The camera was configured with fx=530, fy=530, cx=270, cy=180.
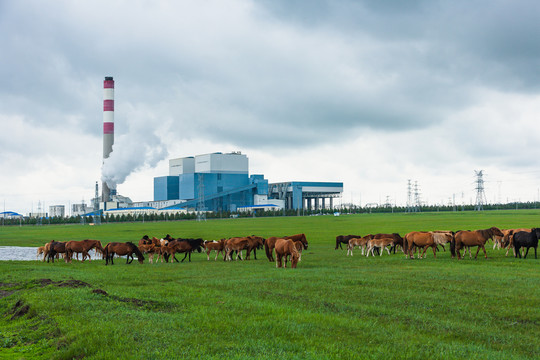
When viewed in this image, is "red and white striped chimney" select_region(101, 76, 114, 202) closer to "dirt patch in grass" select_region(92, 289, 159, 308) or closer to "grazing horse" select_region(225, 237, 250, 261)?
"grazing horse" select_region(225, 237, 250, 261)

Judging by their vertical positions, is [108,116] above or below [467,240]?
above

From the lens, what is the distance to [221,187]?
158 m

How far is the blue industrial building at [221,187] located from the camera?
155250 mm

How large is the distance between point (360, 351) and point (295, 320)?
2.43 m

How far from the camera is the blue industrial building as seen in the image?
155250mm

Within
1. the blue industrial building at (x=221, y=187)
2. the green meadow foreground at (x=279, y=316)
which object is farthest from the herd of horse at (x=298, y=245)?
the blue industrial building at (x=221, y=187)

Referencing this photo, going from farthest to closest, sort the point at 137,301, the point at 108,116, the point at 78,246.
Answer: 1. the point at 108,116
2. the point at 78,246
3. the point at 137,301

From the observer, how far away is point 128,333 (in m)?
10.5

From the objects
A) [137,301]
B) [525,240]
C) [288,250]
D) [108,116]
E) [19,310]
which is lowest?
[19,310]

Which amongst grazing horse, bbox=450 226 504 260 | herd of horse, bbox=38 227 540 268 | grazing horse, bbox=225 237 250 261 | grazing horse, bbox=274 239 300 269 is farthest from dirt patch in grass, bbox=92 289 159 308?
grazing horse, bbox=450 226 504 260

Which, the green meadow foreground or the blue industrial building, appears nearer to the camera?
the green meadow foreground

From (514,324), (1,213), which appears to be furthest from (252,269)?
(1,213)

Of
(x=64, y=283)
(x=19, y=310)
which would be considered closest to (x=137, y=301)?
(x=19, y=310)

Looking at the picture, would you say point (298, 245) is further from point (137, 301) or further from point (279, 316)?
point (279, 316)
